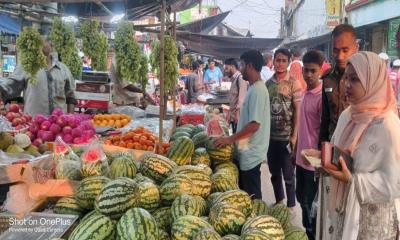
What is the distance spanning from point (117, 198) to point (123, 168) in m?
0.62

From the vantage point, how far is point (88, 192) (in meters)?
2.45

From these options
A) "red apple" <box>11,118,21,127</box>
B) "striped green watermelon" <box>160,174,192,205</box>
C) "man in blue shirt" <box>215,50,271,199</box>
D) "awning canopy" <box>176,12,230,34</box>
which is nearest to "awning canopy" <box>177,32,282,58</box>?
"awning canopy" <box>176,12,230,34</box>

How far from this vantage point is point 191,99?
12812 millimetres

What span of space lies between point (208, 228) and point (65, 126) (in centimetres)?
312

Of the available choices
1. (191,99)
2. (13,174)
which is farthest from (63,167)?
(191,99)

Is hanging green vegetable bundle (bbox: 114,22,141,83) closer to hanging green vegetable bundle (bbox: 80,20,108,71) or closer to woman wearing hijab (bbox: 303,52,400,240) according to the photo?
hanging green vegetable bundle (bbox: 80,20,108,71)

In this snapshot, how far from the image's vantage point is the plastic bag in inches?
111

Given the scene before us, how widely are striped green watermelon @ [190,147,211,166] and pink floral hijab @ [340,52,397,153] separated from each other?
1422 millimetres

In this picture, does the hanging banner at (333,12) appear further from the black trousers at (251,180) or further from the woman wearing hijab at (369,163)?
the woman wearing hijab at (369,163)

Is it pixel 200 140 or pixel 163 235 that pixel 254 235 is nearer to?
pixel 163 235

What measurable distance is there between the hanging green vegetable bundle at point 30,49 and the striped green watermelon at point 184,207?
2.82 meters

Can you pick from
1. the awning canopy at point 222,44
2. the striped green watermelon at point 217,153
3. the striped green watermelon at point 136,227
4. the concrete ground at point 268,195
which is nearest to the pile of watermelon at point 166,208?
the striped green watermelon at point 136,227

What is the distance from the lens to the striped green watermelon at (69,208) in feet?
8.05

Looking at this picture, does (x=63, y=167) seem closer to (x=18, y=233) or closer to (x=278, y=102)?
(x=18, y=233)
